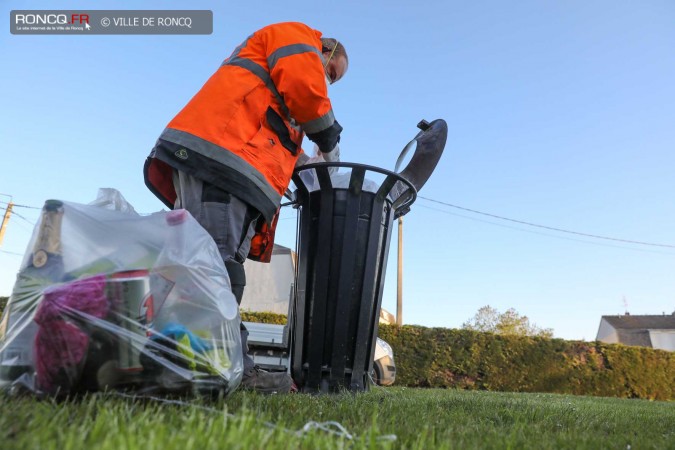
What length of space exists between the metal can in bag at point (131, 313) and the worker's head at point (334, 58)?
159 cm

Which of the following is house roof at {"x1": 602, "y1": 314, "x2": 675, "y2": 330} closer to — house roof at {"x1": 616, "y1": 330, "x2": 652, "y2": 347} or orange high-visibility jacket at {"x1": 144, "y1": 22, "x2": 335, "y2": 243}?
house roof at {"x1": 616, "y1": 330, "x2": 652, "y2": 347}

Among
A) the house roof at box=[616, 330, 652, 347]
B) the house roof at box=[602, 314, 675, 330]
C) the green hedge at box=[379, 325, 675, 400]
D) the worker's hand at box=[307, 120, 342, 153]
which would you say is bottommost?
the house roof at box=[616, 330, 652, 347]

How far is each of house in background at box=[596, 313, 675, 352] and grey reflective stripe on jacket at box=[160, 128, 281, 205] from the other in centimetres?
4223

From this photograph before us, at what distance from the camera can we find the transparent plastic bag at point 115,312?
1.20 meters

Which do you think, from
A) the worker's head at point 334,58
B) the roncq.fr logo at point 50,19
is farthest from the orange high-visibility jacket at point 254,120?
the roncq.fr logo at point 50,19

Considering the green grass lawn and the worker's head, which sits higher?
the worker's head

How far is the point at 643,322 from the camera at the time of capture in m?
39.1

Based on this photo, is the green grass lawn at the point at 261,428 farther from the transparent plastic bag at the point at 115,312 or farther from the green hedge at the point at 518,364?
the green hedge at the point at 518,364

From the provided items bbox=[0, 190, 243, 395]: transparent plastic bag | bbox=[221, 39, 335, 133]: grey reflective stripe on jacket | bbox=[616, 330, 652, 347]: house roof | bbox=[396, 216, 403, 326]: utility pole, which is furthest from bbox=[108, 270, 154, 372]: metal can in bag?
bbox=[616, 330, 652, 347]: house roof

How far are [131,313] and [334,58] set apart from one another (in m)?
1.76

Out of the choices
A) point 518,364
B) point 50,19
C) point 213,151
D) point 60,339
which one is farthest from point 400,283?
point 60,339

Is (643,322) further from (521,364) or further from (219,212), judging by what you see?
(219,212)

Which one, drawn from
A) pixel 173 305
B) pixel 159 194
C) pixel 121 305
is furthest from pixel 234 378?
pixel 159 194

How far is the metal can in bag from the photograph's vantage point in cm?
125
